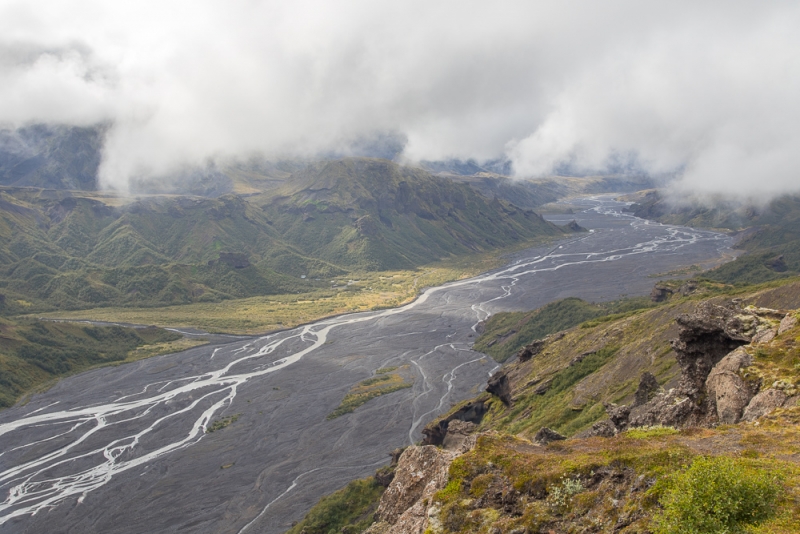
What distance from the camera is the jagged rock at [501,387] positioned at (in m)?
69.2

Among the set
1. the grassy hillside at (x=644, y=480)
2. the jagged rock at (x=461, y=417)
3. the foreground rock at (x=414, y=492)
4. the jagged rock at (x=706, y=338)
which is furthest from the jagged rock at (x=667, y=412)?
the jagged rock at (x=461, y=417)

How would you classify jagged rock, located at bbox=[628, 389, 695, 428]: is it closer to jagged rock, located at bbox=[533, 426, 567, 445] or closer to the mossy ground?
jagged rock, located at bbox=[533, 426, 567, 445]

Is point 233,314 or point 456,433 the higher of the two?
point 233,314

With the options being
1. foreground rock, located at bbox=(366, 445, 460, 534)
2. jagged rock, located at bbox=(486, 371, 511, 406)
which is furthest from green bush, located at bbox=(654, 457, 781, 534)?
jagged rock, located at bbox=(486, 371, 511, 406)

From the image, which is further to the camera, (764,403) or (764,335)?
(764,335)

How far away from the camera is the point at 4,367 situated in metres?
113

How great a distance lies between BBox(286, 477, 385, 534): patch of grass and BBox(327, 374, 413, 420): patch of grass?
35.0m

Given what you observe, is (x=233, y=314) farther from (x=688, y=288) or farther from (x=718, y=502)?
(x=718, y=502)

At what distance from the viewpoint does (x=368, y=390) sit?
342 feet

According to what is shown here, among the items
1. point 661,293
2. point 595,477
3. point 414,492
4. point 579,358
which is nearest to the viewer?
point 595,477

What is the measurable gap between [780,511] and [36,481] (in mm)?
94398


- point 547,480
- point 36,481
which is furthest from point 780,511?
point 36,481

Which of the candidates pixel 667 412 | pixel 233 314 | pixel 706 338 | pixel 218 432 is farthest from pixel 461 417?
pixel 233 314

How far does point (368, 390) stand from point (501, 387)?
4012 centimetres
